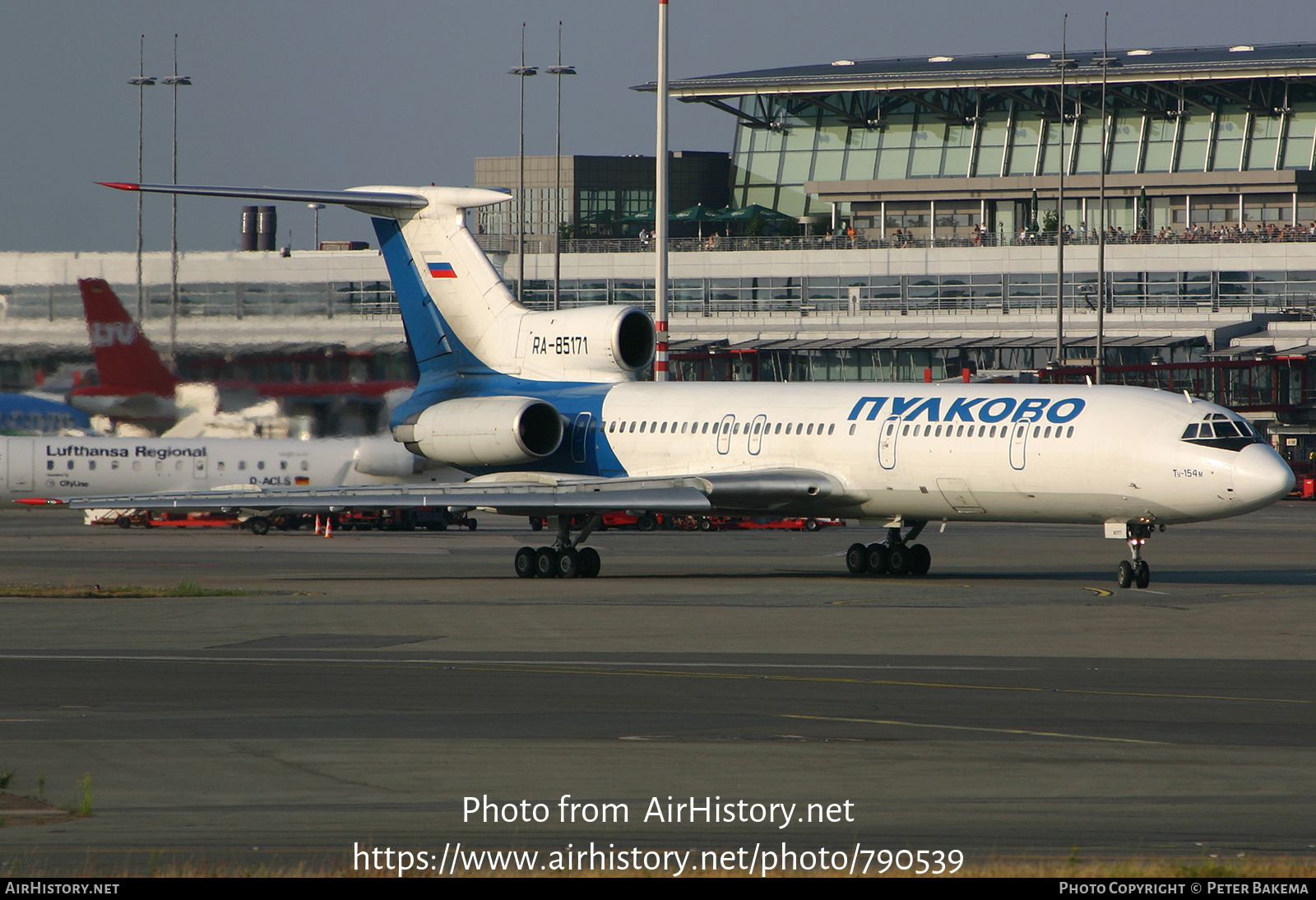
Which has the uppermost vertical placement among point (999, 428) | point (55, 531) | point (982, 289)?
point (982, 289)

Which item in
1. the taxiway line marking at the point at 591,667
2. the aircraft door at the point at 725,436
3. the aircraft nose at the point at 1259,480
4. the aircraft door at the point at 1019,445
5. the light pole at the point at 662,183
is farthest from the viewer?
the light pole at the point at 662,183

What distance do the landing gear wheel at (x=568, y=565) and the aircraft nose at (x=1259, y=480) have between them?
543 inches

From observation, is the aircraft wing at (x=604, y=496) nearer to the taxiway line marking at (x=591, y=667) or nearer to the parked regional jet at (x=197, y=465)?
the taxiway line marking at (x=591, y=667)

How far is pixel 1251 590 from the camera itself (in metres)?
30.6

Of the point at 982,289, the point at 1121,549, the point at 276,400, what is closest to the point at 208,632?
the point at 276,400

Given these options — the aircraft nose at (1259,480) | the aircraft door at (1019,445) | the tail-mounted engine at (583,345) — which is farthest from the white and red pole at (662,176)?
the aircraft nose at (1259,480)

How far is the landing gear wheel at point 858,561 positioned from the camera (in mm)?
34750

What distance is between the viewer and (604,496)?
32.9m

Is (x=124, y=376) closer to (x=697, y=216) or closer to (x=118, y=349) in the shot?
(x=118, y=349)

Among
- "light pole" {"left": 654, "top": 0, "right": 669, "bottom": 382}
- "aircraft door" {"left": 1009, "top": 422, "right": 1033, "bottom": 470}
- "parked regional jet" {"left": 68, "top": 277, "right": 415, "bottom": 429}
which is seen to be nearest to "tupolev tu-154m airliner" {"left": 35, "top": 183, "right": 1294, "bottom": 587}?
"aircraft door" {"left": 1009, "top": 422, "right": 1033, "bottom": 470}

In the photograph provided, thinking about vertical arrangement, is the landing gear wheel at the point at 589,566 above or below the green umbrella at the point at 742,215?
below

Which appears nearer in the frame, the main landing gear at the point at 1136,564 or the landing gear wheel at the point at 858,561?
the main landing gear at the point at 1136,564

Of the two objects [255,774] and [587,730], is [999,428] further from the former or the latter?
[255,774]

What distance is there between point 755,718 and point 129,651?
9.63 meters
